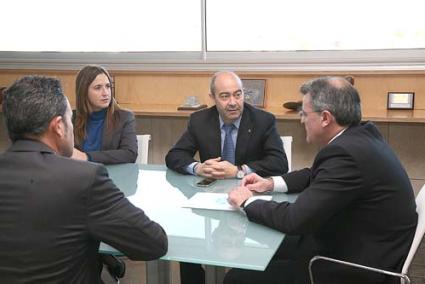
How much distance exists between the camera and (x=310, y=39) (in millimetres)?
4012

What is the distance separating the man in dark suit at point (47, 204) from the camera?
55.9 inches

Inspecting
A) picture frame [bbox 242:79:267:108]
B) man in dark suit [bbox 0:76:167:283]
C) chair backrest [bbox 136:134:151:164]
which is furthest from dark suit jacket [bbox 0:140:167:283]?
picture frame [bbox 242:79:267:108]

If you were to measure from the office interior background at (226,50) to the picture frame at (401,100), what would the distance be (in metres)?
0.04

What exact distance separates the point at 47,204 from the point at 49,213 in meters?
0.03

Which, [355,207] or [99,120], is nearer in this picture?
[355,207]

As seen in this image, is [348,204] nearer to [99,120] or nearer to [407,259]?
[407,259]

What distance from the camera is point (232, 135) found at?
2971mm

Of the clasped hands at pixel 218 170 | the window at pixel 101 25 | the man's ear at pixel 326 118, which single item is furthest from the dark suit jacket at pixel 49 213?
the window at pixel 101 25

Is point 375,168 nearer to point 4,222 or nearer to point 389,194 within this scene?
point 389,194

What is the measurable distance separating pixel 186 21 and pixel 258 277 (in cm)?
273

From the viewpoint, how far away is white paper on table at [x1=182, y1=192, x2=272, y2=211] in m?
2.13

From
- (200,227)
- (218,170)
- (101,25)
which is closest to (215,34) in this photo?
(101,25)

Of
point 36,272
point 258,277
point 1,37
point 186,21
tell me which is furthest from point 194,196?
point 1,37

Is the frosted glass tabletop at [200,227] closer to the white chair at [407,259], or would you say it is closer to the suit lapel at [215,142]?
the white chair at [407,259]
